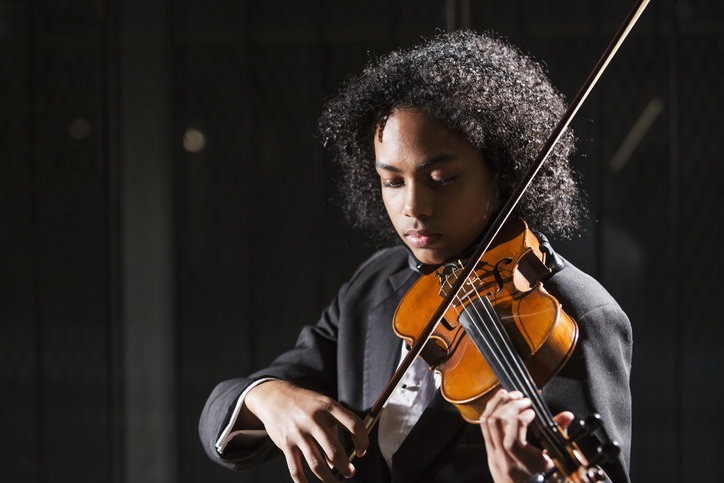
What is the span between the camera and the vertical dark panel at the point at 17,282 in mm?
1652

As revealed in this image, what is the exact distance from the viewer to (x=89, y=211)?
1.64 m

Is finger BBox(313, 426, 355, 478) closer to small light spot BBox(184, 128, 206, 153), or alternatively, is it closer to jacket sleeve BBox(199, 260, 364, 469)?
jacket sleeve BBox(199, 260, 364, 469)

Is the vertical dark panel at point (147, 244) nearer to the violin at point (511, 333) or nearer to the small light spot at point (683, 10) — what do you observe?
the violin at point (511, 333)

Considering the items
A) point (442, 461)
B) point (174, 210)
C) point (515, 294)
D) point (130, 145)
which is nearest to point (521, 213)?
point (515, 294)

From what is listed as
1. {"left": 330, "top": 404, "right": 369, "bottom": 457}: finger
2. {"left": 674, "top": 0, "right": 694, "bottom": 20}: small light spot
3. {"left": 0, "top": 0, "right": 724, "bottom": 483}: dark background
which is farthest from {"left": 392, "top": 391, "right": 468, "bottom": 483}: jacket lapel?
{"left": 674, "top": 0, "right": 694, "bottom": 20}: small light spot

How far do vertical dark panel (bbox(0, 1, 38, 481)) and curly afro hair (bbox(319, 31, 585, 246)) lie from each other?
133 cm

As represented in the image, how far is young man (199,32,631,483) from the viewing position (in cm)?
53

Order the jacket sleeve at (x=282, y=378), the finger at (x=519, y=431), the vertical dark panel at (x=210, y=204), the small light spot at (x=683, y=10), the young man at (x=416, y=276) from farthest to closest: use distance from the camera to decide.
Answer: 1. the vertical dark panel at (x=210, y=204)
2. the small light spot at (x=683, y=10)
3. the jacket sleeve at (x=282, y=378)
4. the young man at (x=416, y=276)
5. the finger at (x=519, y=431)

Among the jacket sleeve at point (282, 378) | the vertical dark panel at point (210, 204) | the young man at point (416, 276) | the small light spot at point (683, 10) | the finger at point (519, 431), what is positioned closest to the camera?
the finger at point (519, 431)

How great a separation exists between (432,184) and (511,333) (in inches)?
7.2

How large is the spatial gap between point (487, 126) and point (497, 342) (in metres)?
0.27

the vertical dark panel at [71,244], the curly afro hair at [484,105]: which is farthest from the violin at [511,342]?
the vertical dark panel at [71,244]

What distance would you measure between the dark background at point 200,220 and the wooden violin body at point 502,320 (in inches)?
40.7

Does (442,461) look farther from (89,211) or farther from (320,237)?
(89,211)
